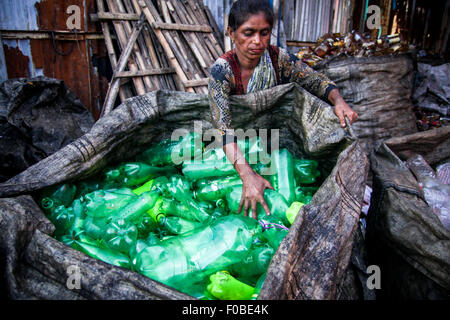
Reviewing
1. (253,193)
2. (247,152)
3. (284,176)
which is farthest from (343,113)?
(253,193)

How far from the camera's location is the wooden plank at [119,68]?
3428mm

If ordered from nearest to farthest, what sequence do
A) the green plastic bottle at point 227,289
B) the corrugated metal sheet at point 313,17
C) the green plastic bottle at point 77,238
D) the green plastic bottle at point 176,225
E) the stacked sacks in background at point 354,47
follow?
the green plastic bottle at point 227,289, the green plastic bottle at point 77,238, the green plastic bottle at point 176,225, the stacked sacks in background at point 354,47, the corrugated metal sheet at point 313,17

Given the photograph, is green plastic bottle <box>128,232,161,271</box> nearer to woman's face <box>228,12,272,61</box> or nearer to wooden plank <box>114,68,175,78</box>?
woman's face <box>228,12,272,61</box>

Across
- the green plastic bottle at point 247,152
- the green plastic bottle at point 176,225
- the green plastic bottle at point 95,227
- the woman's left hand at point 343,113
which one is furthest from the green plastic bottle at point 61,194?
the woman's left hand at point 343,113

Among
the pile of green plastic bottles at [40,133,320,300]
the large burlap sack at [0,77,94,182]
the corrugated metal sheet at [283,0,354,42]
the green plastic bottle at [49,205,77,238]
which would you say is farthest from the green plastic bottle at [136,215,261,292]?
the corrugated metal sheet at [283,0,354,42]

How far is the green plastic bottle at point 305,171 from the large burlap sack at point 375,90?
1.42m

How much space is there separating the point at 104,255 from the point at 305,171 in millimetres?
1261

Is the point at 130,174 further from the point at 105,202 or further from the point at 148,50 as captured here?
the point at 148,50

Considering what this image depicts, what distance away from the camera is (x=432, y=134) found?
2.02 m

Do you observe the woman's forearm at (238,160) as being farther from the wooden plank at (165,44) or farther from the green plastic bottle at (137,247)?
the wooden plank at (165,44)

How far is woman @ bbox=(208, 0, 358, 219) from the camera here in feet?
5.34

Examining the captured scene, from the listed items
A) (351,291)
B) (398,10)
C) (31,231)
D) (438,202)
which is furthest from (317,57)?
(398,10)

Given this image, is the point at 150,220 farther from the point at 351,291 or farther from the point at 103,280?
the point at 351,291

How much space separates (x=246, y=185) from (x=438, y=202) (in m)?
1.13
